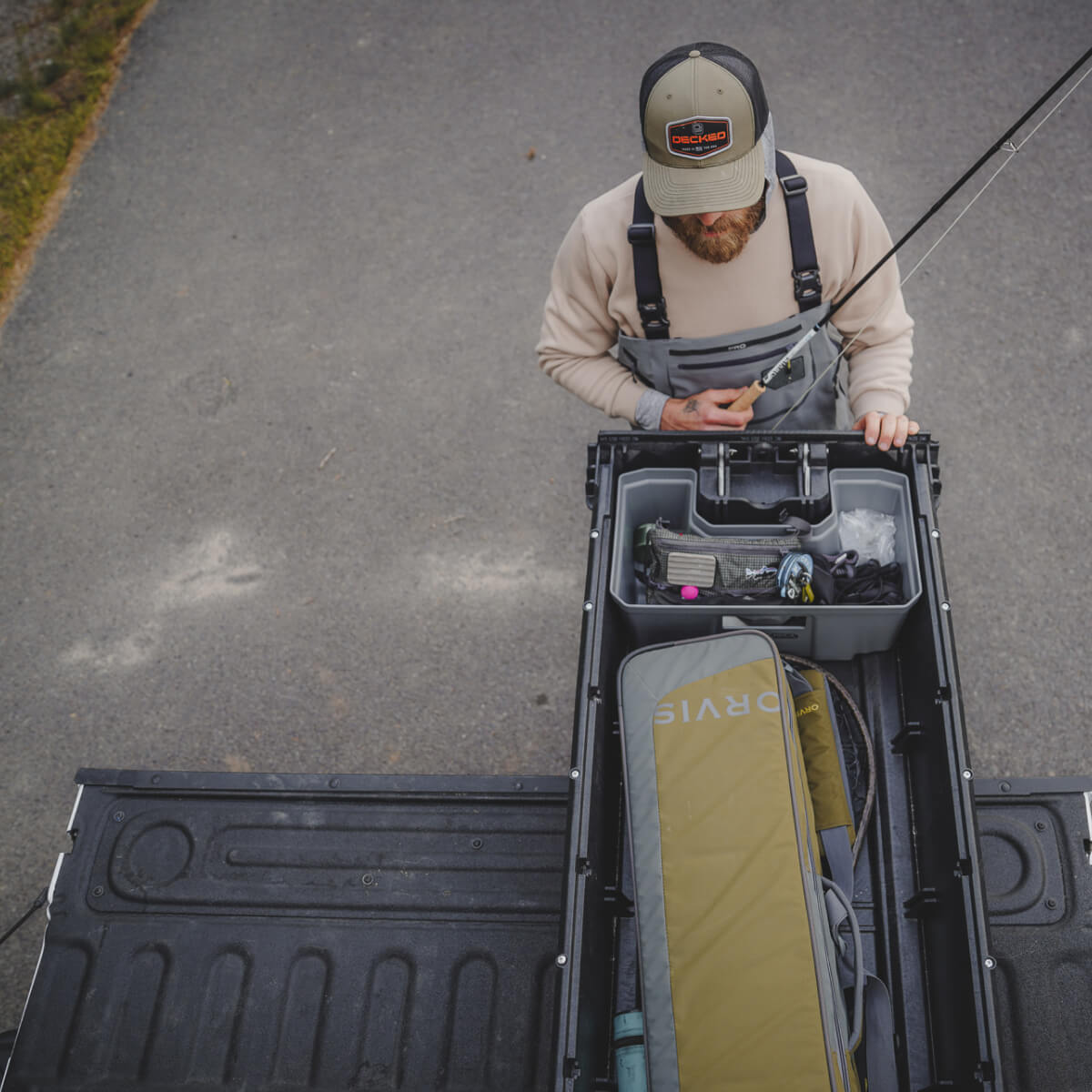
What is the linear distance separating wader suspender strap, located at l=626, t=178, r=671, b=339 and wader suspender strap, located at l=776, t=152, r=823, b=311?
31cm

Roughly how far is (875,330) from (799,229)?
384 mm

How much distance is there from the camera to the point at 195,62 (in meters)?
5.14

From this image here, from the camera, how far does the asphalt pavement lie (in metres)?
3.33

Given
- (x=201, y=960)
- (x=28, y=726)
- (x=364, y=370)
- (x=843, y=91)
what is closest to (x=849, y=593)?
(x=201, y=960)

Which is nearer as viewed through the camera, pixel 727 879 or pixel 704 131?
pixel 727 879

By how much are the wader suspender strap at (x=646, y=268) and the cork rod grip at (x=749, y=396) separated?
26cm

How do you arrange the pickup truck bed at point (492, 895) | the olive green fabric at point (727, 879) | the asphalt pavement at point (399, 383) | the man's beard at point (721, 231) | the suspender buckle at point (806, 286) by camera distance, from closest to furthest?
the olive green fabric at point (727, 879), the pickup truck bed at point (492, 895), the man's beard at point (721, 231), the suspender buckle at point (806, 286), the asphalt pavement at point (399, 383)

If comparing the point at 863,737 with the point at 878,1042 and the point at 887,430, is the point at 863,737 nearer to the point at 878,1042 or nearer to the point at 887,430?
the point at 878,1042

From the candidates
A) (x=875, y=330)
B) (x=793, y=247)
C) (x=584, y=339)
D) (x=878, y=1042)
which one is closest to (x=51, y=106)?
(x=584, y=339)

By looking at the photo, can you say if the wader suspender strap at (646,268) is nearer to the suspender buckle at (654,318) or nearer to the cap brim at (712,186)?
the suspender buckle at (654,318)

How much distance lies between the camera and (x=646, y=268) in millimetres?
2236

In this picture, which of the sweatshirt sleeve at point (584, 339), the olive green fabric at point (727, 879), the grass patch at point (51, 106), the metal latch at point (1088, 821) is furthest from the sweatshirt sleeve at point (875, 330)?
the grass patch at point (51, 106)

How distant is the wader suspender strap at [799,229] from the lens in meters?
2.15

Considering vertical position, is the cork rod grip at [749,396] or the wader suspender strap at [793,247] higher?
the wader suspender strap at [793,247]
